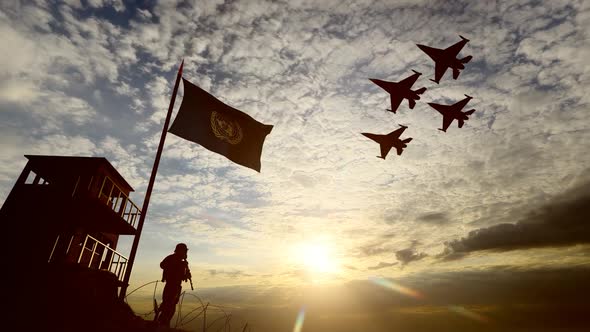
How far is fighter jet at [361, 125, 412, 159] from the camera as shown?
17.8m

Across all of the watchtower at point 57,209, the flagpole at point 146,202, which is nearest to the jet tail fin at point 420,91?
the flagpole at point 146,202

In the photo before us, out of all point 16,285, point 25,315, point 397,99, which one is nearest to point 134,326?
point 25,315

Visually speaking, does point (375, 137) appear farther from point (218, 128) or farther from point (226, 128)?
point (218, 128)

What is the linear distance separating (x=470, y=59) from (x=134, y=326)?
59.4ft

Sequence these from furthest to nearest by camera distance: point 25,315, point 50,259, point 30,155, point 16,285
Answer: point 30,155
point 50,259
point 16,285
point 25,315

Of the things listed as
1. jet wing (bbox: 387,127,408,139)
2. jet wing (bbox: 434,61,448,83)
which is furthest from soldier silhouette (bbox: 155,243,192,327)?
jet wing (bbox: 434,61,448,83)

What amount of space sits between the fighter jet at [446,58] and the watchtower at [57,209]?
17619mm

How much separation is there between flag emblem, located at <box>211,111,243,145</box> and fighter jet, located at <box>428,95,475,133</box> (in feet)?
40.7

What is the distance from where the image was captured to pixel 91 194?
49.1ft

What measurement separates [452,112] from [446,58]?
3.42 metres

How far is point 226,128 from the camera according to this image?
35.1 ft

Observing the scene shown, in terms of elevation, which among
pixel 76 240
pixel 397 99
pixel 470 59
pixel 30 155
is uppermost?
pixel 470 59

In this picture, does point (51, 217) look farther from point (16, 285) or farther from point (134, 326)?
point (134, 326)

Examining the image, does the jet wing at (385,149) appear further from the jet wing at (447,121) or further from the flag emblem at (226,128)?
→ the flag emblem at (226,128)
